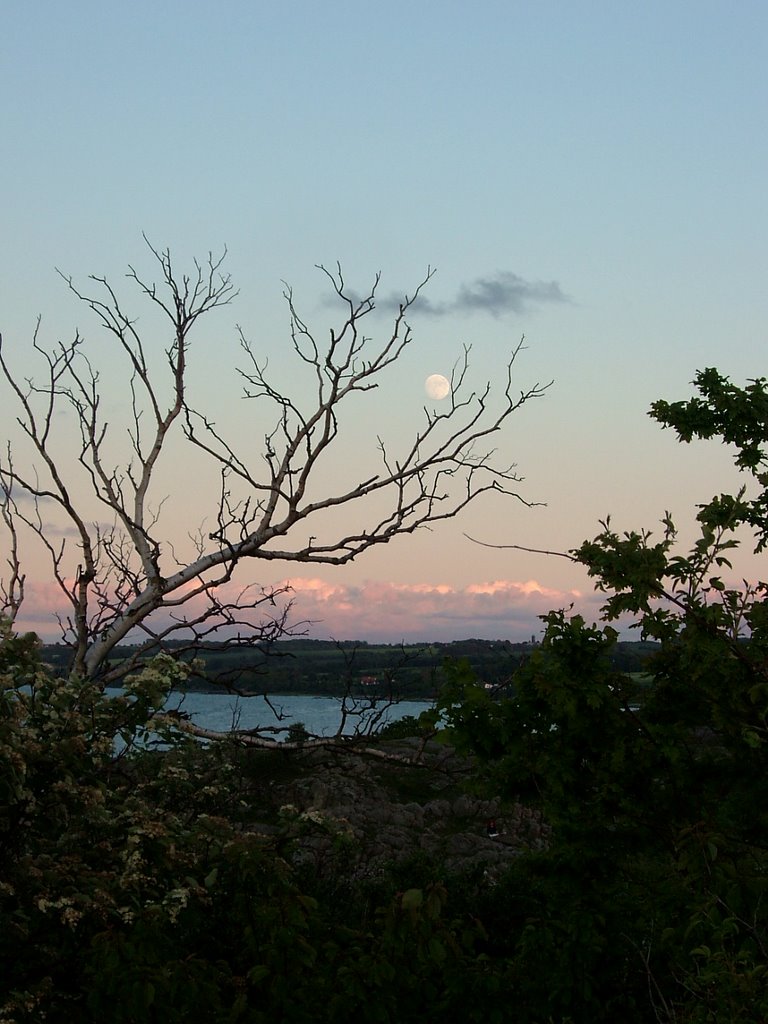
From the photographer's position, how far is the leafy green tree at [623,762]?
8.05 meters

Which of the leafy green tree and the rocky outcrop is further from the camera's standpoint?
the rocky outcrop

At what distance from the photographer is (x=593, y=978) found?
8.10 m

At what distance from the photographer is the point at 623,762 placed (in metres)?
8.69

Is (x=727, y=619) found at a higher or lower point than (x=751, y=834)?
higher

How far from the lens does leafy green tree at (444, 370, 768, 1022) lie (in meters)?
8.05

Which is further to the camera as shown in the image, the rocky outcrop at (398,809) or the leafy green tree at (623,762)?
the rocky outcrop at (398,809)

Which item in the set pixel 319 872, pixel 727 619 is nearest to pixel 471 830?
pixel 319 872

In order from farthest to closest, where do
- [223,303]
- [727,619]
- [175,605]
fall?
[223,303], [175,605], [727,619]

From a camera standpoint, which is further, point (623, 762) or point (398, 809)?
point (398, 809)

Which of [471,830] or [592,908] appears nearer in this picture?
[592,908]

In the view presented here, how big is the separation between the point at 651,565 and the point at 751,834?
8.17 feet

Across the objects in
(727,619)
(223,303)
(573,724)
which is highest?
(223,303)

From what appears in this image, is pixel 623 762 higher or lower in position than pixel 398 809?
higher

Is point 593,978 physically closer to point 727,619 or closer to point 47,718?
point 727,619
